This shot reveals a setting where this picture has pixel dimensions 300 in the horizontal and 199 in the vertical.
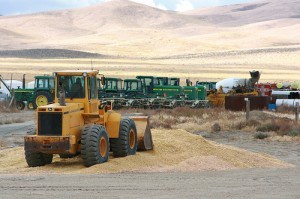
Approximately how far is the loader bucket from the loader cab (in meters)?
2.52

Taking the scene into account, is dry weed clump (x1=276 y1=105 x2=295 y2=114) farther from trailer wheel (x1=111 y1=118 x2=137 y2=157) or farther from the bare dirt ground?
trailer wheel (x1=111 y1=118 x2=137 y2=157)

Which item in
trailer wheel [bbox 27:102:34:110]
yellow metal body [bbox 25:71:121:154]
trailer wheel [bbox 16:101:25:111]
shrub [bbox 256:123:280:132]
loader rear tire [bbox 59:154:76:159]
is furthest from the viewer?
trailer wheel [bbox 16:101:25:111]

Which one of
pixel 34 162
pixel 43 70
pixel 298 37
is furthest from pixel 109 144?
pixel 298 37

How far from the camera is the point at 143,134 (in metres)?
21.5

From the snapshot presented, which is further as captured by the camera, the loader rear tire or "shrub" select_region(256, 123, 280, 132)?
"shrub" select_region(256, 123, 280, 132)

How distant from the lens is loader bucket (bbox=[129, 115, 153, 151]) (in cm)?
2150

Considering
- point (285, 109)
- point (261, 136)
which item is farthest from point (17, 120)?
point (285, 109)

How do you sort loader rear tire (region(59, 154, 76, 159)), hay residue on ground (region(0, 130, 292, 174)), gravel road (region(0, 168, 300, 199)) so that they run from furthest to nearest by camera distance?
loader rear tire (region(59, 154, 76, 159)) → hay residue on ground (region(0, 130, 292, 174)) → gravel road (region(0, 168, 300, 199))

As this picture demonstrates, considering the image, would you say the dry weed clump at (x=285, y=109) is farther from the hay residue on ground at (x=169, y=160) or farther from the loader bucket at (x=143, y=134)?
the loader bucket at (x=143, y=134)

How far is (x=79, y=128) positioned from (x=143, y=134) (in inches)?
116

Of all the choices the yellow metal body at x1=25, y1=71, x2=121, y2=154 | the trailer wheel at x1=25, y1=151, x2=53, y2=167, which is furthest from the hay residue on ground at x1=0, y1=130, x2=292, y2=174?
the yellow metal body at x1=25, y1=71, x2=121, y2=154

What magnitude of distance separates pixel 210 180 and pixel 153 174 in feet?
5.31

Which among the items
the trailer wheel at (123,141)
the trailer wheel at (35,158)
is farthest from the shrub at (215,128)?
the trailer wheel at (35,158)

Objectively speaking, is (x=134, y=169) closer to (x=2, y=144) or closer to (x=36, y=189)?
(x=36, y=189)
